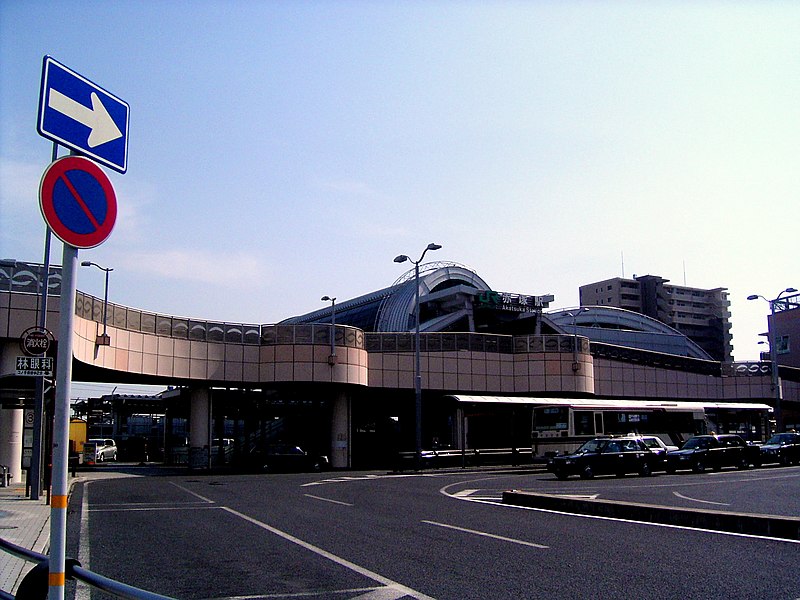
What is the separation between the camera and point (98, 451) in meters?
61.4

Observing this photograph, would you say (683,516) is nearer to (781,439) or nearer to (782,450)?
(782,450)

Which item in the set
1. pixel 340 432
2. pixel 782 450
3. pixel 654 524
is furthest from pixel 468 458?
pixel 654 524

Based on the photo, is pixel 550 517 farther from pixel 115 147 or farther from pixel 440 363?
pixel 440 363

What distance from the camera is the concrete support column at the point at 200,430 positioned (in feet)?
147

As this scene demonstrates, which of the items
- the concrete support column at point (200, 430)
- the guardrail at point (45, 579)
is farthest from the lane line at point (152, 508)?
the concrete support column at point (200, 430)

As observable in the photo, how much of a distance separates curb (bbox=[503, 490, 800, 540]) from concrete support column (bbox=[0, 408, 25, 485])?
2373 centimetres

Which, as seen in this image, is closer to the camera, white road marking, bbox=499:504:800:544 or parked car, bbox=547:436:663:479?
white road marking, bbox=499:504:800:544

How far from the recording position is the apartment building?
139375 mm

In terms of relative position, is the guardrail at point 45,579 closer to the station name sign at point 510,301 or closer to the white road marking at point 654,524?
the white road marking at point 654,524

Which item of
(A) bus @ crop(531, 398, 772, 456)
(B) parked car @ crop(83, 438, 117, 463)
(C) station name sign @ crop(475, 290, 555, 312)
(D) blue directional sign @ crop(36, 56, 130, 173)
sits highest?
(C) station name sign @ crop(475, 290, 555, 312)

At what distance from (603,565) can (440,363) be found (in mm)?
42548

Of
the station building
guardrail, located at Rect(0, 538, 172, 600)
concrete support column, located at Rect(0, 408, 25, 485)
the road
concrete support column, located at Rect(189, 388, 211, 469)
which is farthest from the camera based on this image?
concrete support column, located at Rect(189, 388, 211, 469)

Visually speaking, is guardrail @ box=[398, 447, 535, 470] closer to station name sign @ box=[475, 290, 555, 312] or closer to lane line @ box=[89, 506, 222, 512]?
lane line @ box=[89, 506, 222, 512]

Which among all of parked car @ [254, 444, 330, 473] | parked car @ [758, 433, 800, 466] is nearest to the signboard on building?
parked car @ [254, 444, 330, 473]
